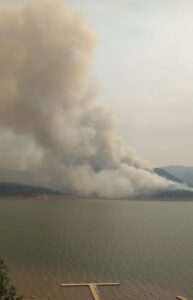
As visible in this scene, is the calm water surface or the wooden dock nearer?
the wooden dock

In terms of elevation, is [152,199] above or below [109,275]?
above

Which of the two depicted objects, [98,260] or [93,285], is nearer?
[93,285]

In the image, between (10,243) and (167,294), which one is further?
(10,243)

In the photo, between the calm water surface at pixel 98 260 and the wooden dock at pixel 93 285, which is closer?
the wooden dock at pixel 93 285

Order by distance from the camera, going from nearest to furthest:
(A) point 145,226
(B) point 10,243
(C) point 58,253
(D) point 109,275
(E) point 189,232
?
1. (D) point 109,275
2. (C) point 58,253
3. (B) point 10,243
4. (E) point 189,232
5. (A) point 145,226

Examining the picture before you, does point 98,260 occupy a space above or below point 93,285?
above

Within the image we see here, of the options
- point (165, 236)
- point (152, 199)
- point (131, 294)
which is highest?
point (152, 199)

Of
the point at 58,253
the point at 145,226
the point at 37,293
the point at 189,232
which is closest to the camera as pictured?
the point at 37,293

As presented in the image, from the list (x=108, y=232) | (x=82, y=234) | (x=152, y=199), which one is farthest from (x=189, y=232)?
(x=152, y=199)

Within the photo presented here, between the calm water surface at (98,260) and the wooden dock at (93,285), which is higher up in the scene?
the calm water surface at (98,260)

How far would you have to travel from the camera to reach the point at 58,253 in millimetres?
43656

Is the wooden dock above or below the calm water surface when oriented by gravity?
below

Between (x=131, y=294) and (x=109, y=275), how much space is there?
4950 millimetres

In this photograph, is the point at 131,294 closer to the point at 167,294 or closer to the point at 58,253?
the point at 167,294
